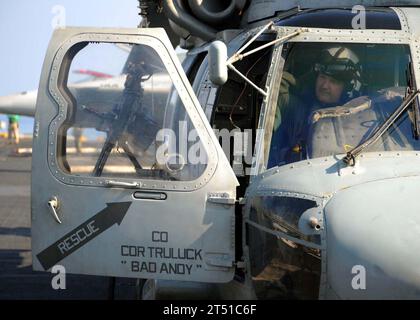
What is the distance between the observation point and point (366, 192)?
158 inches

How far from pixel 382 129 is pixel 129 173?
1541mm

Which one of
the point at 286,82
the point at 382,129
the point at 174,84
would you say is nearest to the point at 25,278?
the point at 174,84

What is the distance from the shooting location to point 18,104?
3191cm

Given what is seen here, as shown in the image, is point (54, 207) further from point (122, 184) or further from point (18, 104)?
point (18, 104)

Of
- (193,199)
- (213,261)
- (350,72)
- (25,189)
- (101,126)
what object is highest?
(350,72)

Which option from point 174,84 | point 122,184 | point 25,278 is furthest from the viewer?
point 25,278

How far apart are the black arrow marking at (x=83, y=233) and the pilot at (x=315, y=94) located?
3.24ft

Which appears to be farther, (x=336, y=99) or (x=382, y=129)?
(x=336, y=99)

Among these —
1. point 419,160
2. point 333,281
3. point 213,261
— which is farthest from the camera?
point 213,261

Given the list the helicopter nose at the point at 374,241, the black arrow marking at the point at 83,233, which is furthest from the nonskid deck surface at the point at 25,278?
the helicopter nose at the point at 374,241

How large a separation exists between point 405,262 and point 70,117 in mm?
2352

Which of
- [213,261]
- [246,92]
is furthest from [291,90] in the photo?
[213,261]

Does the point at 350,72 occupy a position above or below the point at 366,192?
above

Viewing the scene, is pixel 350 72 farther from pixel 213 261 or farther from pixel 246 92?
pixel 213 261
